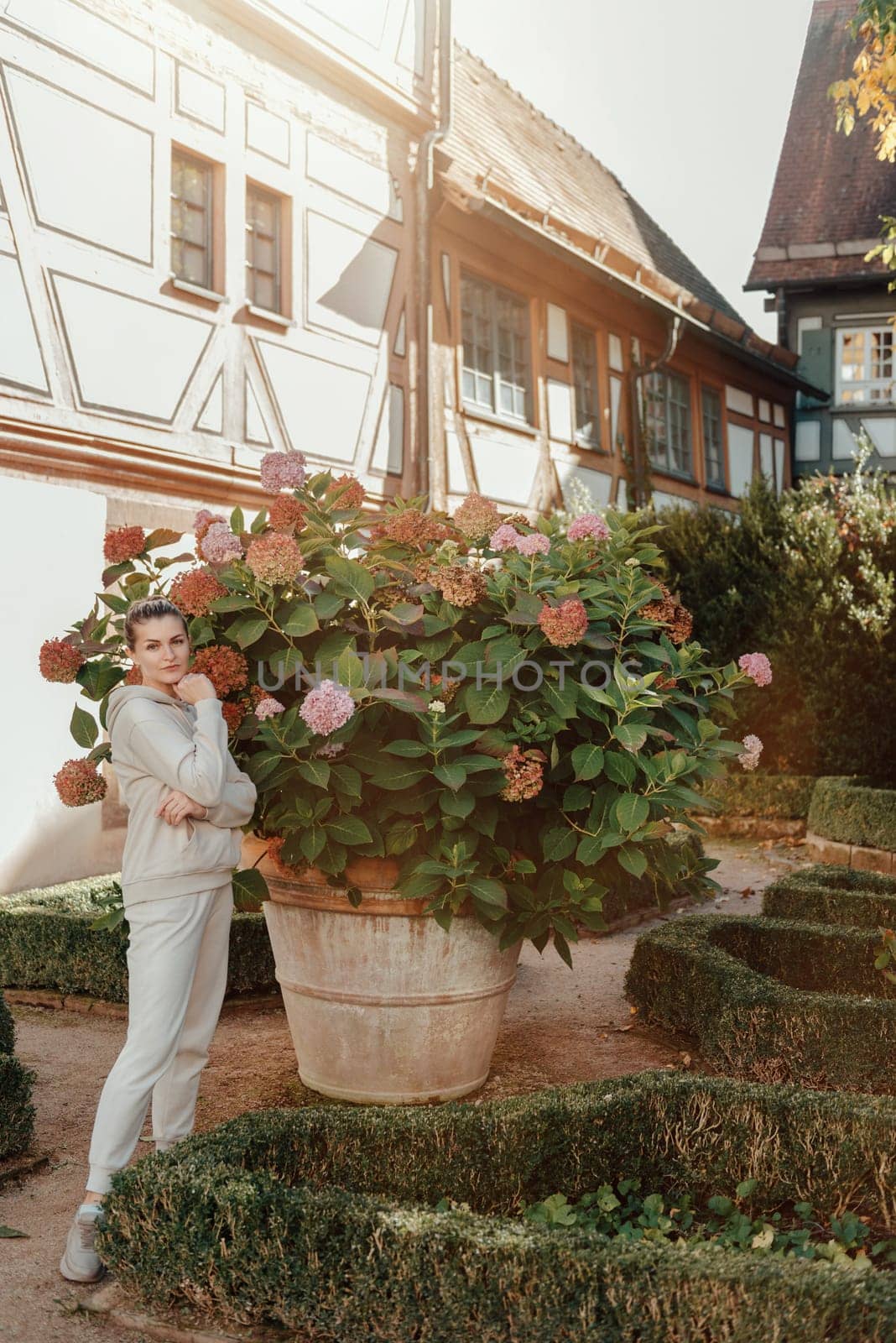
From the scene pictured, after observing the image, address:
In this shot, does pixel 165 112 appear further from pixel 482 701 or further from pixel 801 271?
pixel 801 271

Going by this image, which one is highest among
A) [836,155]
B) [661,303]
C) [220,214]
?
Answer: [836,155]

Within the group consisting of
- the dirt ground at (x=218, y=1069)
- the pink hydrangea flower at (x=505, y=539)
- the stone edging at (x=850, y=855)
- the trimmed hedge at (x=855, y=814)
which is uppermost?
the pink hydrangea flower at (x=505, y=539)

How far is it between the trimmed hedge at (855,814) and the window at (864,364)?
38.5 ft

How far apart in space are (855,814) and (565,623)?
6459 mm

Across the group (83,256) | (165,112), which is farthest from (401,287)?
(83,256)

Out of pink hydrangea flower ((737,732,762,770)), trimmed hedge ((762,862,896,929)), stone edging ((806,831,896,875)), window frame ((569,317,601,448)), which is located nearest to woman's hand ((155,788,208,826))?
pink hydrangea flower ((737,732,762,770))

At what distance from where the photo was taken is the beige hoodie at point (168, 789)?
10.9ft

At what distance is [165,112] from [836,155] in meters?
16.4

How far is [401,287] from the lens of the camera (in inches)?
436

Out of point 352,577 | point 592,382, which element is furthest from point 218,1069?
point 592,382

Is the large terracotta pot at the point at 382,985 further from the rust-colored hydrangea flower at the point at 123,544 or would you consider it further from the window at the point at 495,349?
the window at the point at 495,349

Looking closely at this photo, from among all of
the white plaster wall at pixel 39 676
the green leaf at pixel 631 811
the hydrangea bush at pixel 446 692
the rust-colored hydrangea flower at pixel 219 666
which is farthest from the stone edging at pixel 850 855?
the rust-colored hydrangea flower at pixel 219 666

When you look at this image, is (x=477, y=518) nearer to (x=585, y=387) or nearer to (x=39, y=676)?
(x=39, y=676)

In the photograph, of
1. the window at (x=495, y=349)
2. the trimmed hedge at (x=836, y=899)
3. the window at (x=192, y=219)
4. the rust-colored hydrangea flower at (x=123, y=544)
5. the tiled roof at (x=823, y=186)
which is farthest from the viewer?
the tiled roof at (x=823, y=186)
